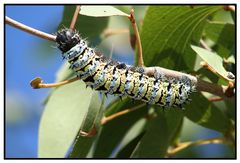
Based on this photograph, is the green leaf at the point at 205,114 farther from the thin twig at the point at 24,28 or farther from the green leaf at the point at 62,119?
the thin twig at the point at 24,28

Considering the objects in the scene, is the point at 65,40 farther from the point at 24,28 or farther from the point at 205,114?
the point at 205,114

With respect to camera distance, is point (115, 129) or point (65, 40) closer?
point (65, 40)

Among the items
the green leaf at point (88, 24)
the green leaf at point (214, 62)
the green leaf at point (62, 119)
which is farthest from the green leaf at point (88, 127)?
the green leaf at point (88, 24)

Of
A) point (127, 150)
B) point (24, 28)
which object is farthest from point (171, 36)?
point (24, 28)

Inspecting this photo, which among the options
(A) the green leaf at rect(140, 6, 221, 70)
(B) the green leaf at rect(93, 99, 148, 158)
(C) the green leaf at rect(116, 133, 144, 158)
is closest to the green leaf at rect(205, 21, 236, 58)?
(A) the green leaf at rect(140, 6, 221, 70)

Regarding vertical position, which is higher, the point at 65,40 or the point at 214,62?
the point at 65,40

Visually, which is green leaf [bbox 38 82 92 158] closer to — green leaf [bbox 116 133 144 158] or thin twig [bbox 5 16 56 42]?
green leaf [bbox 116 133 144 158]

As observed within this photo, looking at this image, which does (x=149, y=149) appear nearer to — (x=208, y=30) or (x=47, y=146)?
(x=47, y=146)
